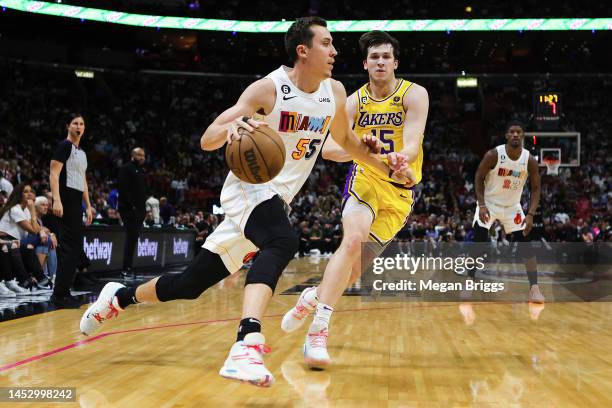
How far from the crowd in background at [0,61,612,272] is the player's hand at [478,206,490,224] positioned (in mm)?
10149

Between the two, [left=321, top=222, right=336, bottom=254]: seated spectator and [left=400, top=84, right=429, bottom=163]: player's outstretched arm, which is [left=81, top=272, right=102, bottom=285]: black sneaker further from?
[left=321, top=222, right=336, bottom=254]: seated spectator

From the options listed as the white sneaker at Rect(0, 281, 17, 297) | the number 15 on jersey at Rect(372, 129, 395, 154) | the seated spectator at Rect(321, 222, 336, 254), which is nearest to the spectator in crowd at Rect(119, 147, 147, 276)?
the white sneaker at Rect(0, 281, 17, 297)

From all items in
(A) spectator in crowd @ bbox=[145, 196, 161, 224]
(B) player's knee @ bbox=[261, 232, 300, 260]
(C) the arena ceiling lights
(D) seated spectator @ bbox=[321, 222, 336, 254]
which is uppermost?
(C) the arena ceiling lights

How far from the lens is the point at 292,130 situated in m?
3.78

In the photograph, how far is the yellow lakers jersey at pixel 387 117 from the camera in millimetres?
5082

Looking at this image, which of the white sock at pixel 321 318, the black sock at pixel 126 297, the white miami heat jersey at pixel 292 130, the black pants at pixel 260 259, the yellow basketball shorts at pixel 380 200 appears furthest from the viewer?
the yellow basketball shorts at pixel 380 200

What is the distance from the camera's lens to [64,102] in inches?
1181

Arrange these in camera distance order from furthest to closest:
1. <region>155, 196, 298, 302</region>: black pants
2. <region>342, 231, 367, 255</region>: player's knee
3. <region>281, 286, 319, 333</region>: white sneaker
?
1. <region>281, 286, 319, 333</region>: white sneaker
2. <region>342, 231, 367, 255</region>: player's knee
3. <region>155, 196, 298, 302</region>: black pants

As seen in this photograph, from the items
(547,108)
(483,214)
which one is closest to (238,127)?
(483,214)

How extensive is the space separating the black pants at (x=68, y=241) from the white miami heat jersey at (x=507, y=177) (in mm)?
4801

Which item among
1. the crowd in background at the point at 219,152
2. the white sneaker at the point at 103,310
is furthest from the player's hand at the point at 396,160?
the crowd in background at the point at 219,152

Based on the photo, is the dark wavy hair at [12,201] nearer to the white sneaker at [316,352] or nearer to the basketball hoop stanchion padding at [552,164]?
the white sneaker at [316,352]

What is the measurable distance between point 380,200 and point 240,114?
176 centimetres

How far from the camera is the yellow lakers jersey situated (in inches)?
200
